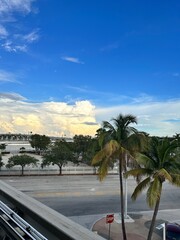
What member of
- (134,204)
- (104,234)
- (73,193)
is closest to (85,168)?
(73,193)

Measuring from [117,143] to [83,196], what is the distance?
16169 mm

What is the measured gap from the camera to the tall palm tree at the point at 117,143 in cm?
1838

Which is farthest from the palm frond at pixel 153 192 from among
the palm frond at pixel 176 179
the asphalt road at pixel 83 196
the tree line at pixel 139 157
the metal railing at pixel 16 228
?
the asphalt road at pixel 83 196

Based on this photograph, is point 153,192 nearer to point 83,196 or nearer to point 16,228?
point 16,228

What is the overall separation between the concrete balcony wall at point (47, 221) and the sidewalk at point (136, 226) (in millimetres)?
16701

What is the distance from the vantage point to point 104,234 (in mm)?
20906

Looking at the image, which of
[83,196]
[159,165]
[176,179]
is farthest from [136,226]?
[83,196]

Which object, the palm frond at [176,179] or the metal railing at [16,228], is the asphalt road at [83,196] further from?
the metal railing at [16,228]

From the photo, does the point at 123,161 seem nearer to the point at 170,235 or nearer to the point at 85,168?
the point at 170,235

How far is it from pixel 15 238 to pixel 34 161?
4650cm

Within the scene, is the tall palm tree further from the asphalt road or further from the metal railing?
the metal railing

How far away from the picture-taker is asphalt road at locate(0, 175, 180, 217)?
1111 inches

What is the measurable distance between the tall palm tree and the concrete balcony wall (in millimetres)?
13159

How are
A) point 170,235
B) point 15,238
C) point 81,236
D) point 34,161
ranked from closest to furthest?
point 81,236 → point 15,238 → point 170,235 → point 34,161
